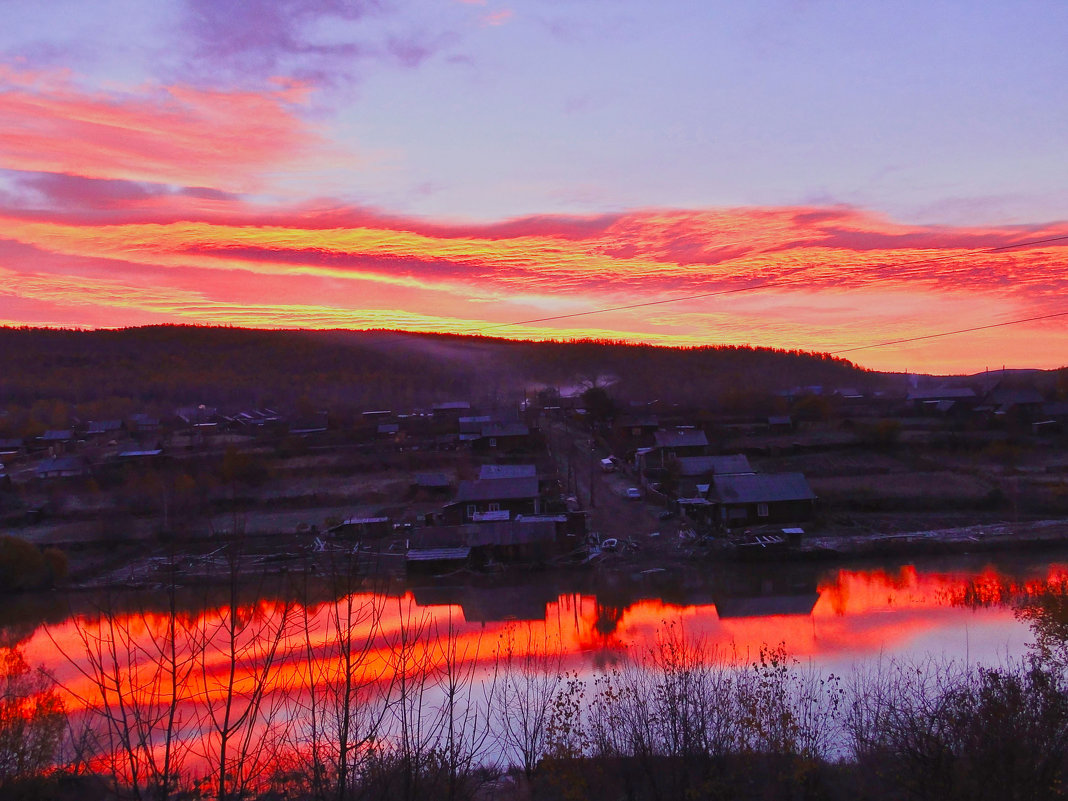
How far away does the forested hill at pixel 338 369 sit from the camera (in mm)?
39125

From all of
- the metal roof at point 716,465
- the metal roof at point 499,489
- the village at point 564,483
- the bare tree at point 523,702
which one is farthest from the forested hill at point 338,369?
the bare tree at point 523,702

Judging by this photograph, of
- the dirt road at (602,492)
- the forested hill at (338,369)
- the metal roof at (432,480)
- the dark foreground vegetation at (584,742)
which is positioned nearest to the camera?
the dark foreground vegetation at (584,742)

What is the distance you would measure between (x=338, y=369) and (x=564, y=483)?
30.9 meters

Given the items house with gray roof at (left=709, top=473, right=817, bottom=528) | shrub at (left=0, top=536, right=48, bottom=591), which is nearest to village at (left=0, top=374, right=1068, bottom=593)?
house with gray roof at (left=709, top=473, right=817, bottom=528)

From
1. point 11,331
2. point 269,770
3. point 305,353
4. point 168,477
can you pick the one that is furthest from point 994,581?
point 11,331

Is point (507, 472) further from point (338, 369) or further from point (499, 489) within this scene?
point (338, 369)

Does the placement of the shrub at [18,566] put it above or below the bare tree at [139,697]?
below

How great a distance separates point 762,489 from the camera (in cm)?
1717

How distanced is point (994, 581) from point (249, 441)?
2199 cm

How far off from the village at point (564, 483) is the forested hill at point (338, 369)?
7287 mm

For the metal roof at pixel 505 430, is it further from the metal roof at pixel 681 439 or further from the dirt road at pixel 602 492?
the metal roof at pixel 681 439

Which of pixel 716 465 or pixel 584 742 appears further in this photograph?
pixel 716 465

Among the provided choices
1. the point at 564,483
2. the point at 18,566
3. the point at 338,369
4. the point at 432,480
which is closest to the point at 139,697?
the point at 18,566

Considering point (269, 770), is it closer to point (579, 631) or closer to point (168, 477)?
point (579, 631)
